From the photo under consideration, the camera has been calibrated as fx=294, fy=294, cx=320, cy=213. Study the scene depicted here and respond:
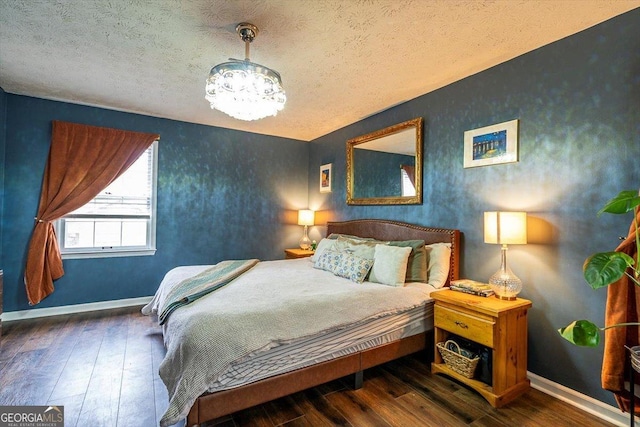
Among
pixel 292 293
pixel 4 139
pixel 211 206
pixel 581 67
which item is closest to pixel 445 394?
pixel 292 293

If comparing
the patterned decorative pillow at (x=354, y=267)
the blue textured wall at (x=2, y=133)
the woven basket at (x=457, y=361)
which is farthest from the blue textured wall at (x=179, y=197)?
the woven basket at (x=457, y=361)

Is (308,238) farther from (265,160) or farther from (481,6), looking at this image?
(481,6)

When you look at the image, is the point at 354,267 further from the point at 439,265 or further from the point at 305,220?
the point at 305,220

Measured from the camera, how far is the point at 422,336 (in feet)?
8.35

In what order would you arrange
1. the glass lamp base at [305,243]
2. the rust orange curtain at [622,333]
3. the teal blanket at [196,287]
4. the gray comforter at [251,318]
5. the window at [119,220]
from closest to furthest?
the gray comforter at [251,318] < the rust orange curtain at [622,333] < the teal blanket at [196,287] < the window at [119,220] < the glass lamp base at [305,243]

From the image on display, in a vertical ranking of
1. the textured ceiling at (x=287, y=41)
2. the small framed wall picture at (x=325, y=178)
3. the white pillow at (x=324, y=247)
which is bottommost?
the white pillow at (x=324, y=247)

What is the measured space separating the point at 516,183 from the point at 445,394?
1736mm

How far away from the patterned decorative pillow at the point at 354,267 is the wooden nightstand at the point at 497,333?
76cm

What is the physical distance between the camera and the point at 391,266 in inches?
107

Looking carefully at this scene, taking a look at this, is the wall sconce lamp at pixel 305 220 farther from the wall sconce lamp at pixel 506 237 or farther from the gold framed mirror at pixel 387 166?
the wall sconce lamp at pixel 506 237

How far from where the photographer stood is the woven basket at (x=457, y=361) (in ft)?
7.07

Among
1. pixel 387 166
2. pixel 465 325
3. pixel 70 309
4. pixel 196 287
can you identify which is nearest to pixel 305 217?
pixel 387 166

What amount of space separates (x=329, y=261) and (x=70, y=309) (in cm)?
330

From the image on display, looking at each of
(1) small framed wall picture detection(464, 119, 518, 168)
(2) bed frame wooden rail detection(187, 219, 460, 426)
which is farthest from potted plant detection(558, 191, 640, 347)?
(2) bed frame wooden rail detection(187, 219, 460, 426)
